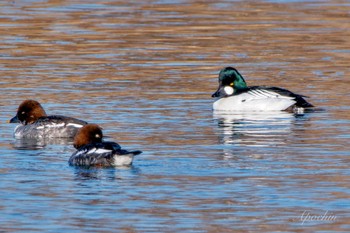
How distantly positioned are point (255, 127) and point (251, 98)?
2.45 meters

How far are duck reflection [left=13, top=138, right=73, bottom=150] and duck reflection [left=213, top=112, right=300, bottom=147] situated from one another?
202 cm

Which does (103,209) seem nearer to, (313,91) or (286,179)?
(286,179)

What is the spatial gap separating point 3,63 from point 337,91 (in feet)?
23.0

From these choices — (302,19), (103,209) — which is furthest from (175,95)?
(302,19)

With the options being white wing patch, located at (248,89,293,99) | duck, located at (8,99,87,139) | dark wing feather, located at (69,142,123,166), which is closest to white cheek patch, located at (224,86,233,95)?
white wing patch, located at (248,89,293,99)

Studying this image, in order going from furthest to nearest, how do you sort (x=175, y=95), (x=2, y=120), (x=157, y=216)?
(x=175, y=95), (x=2, y=120), (x=157, y=216)

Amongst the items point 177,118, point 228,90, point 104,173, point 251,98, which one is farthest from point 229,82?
point 104,173

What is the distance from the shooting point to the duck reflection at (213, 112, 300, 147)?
49.8 ft

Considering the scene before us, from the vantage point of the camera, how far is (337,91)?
19.7 meters

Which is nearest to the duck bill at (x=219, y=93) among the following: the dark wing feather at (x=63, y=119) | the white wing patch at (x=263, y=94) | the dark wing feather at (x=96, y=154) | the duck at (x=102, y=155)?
Result: the white wing patch at (x=263, y=94)

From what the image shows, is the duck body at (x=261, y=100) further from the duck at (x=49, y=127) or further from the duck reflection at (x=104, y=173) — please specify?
the duck reflection at (x=104, y=173)

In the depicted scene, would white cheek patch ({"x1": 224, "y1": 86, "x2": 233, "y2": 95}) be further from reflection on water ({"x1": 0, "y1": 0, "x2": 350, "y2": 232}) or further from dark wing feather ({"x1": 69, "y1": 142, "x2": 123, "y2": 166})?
dark wing feather ({"x1": 69, "y1": 142, "x2": 123, "y2": 166})

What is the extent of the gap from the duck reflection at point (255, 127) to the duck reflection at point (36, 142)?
6.63 feet

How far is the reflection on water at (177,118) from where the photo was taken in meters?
11.2
